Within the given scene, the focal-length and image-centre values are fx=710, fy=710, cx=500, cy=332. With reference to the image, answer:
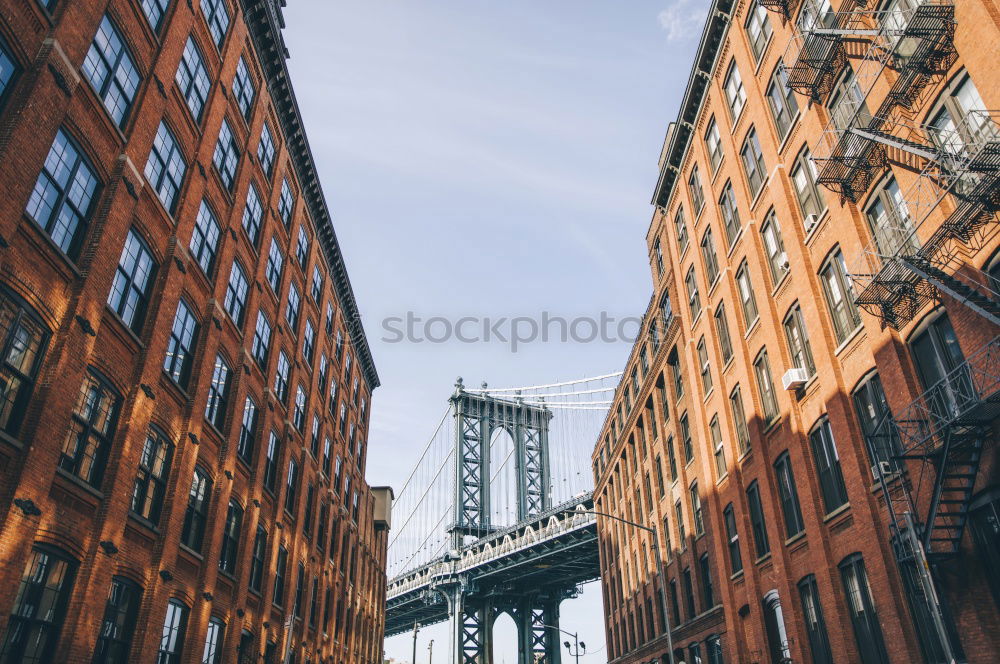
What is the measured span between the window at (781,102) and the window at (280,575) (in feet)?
82.9

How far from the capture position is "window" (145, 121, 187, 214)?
63.3ft

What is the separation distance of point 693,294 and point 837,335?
13736mm

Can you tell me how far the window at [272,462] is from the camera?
28922mm

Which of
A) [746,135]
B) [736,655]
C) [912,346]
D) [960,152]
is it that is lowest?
[736,655]

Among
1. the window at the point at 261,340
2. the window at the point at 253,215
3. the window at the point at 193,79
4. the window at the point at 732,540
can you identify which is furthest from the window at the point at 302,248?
the window at the point at 732,540

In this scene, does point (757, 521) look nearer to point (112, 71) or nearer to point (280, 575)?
point (280, 575)

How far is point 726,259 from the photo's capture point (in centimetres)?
2900

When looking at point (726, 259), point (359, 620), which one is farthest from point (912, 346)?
point (359, 620)

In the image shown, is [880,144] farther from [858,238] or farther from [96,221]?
[96,221]

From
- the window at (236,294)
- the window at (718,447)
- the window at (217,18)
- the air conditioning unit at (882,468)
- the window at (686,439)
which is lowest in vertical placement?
the air conditioning unit at (882,468)

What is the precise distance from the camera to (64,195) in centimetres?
1514

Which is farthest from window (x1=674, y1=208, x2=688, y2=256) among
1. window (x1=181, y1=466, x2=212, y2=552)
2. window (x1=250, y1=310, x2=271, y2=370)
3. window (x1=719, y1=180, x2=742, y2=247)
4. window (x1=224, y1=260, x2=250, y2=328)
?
window (x1=181, y1=466, x2=212, y2=552)

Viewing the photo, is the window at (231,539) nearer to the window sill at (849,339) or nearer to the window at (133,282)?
the window at (133,282)

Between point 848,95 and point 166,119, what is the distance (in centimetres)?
1892
